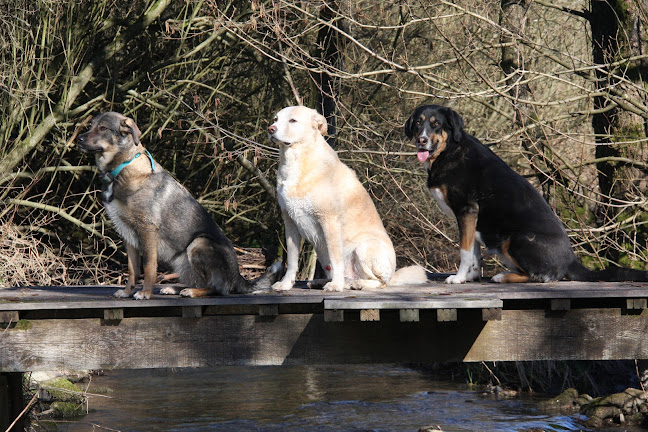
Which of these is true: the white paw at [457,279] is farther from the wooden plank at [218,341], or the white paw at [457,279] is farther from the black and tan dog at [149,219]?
the black and tan dog at [149,219]

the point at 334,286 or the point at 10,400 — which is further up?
the point at 334,286

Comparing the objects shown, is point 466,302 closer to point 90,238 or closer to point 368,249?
point 368,249

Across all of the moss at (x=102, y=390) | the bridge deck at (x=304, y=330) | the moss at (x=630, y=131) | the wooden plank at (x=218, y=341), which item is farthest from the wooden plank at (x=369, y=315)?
the moss at (x=102, y=390)

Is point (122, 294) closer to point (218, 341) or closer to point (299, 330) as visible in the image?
point (218, 341)

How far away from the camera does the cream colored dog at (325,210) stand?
5316 millimetres

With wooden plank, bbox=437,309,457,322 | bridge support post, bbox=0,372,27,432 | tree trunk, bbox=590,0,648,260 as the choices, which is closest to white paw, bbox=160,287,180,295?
bridge support post, bbox=0,372,27,432

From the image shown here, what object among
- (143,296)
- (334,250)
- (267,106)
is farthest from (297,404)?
(267,106)

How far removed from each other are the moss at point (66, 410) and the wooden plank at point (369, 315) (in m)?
4.67

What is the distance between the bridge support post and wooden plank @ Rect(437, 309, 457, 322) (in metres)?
2.95

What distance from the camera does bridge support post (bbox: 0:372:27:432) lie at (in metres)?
5.11

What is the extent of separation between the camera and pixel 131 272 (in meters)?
5.29

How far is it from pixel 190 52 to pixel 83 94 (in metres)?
1.69

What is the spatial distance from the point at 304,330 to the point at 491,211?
180 centimetres

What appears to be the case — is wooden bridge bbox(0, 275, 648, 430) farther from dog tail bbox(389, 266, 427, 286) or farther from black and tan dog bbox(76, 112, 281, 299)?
dog tail bbox(389, 266, 427, 286)
